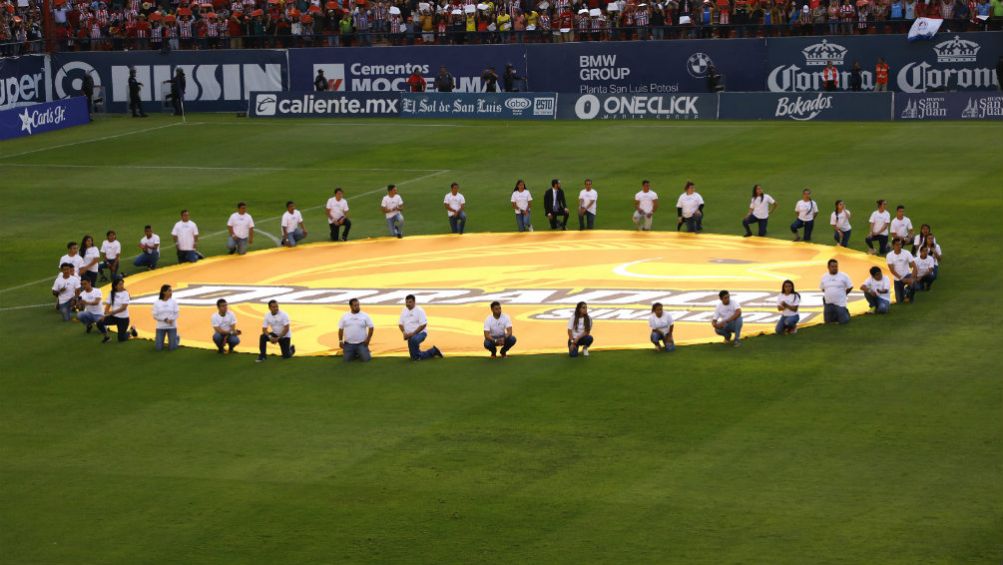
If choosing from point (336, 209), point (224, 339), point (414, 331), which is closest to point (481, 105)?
point (336, 209)

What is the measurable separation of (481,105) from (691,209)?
2674cm

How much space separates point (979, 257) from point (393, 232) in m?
16.0

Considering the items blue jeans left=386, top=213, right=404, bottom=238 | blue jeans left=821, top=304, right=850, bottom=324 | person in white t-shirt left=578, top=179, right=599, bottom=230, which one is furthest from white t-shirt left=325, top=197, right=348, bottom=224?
blue jeans left=821, top=304, right=850, bottom=324

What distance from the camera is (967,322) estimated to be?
32062 mm

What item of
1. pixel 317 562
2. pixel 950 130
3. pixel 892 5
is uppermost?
pixel 892 5

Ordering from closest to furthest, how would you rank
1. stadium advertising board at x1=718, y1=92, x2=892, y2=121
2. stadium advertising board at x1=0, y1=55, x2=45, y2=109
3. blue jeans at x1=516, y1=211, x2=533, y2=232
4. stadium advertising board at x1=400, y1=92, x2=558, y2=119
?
blue jeans at x1=516, y1=211, x2=533, y2=232, stadium advertising board at x1=718, y1=92, x2=892, y2=121, stadium advertising board at x1=400, y1=92, x2=558, y2=119, stadium advertising board at x1=0, y1=55, x2=45, y2=109

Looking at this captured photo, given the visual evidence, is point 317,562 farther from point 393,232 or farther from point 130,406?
point 393,232

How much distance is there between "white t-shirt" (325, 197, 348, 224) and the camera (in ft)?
141

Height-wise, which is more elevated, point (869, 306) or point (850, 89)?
point (850, 89)

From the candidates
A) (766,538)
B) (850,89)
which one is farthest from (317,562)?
(850,89)

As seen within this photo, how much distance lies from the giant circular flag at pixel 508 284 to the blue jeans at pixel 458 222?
372mm

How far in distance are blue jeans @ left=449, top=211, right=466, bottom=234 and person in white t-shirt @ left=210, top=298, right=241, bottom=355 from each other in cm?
1305

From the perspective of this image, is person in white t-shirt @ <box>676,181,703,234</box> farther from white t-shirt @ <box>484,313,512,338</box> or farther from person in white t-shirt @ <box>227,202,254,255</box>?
white t-shirt @ <box>484,313,512,338</box>

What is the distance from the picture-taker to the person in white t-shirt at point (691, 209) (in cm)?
4256
